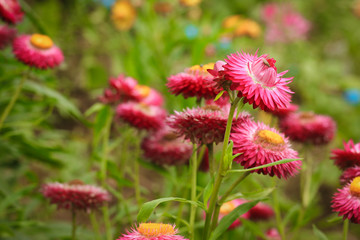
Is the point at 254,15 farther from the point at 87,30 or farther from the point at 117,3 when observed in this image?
the point at 87,30

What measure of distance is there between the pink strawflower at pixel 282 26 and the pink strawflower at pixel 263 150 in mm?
3336

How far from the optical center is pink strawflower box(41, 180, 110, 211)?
4.35ft

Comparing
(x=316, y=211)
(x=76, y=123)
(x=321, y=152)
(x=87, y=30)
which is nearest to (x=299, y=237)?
(x=316, y=211)

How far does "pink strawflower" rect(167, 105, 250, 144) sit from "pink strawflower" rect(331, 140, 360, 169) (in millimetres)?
342

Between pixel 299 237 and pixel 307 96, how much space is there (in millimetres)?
1577

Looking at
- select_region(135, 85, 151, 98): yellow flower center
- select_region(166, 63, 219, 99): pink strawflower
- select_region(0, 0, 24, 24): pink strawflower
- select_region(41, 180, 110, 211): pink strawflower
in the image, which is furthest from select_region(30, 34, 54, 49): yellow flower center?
select_region(166, 63, 219, 99): pink strawflower

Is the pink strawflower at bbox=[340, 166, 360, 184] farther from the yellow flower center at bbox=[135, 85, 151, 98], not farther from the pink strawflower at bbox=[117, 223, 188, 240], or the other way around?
the yellow flower center at bbox=[135, 85, 151, 98]

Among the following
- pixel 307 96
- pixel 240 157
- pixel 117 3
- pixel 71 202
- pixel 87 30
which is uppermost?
pixel 117 3

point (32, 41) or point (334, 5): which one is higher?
point (334, 5)

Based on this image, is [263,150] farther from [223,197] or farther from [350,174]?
[350,174]

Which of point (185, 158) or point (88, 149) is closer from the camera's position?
point (185, 158)

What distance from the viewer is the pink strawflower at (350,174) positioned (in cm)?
114

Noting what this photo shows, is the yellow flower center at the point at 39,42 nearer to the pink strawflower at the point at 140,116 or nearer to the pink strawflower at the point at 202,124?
the pink strawflower at the point at 140,116

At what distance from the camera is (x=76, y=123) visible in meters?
3.31
